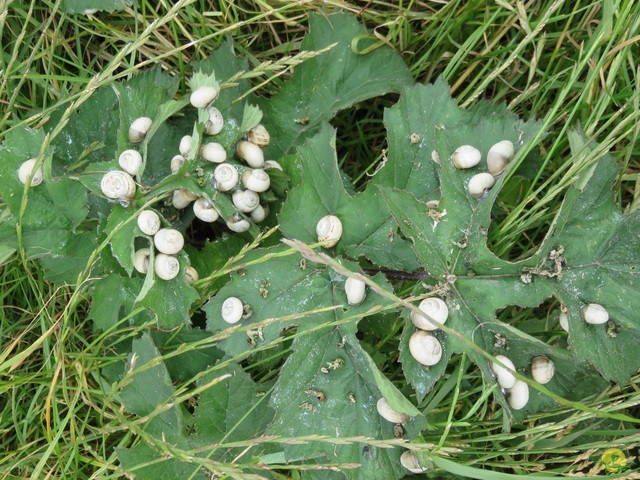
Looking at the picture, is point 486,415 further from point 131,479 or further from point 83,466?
point 83,466

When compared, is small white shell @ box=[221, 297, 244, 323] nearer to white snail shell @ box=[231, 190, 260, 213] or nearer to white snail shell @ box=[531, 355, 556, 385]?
white snail shell @ box=[231, 190, 260, 213]

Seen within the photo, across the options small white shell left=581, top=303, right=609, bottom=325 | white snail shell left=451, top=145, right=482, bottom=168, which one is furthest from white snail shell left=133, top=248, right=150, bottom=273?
small white shell left=581, top=303, right=609, bottom=325

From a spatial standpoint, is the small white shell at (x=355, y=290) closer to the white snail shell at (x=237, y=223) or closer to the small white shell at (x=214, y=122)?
the white snail shell at (x=237, y=223)

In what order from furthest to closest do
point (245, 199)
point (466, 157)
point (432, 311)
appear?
point (245, 199) → point (466, 157) → point (432, 311)

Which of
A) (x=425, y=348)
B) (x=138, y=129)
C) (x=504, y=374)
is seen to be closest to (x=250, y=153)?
(x=138, y=129)

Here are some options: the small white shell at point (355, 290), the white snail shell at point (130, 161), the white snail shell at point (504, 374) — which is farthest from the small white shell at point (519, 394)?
the white snail shell at point (130, 161)

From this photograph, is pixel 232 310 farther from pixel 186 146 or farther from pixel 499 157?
pixel 499 157

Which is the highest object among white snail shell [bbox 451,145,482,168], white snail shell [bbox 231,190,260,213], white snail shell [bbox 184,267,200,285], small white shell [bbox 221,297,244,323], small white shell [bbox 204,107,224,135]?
white snail shell [bbox 451,145,482,168]
